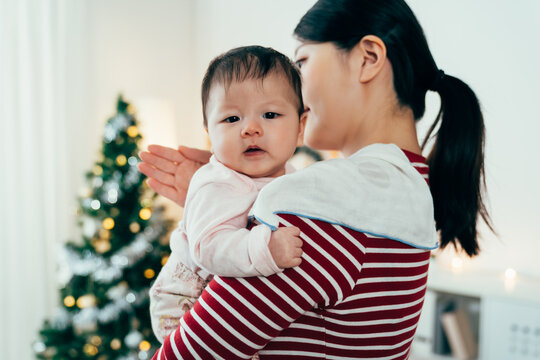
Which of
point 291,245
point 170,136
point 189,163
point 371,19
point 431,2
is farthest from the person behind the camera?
point 170,136

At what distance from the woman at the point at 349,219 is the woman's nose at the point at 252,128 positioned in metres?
0.15

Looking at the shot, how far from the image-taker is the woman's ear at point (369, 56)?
90 centimetres

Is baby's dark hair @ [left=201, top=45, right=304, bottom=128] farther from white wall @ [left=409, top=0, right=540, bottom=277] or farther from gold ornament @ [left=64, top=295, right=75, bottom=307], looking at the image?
gold ornament @ [left=64, top=295, right=75, bottom=307]

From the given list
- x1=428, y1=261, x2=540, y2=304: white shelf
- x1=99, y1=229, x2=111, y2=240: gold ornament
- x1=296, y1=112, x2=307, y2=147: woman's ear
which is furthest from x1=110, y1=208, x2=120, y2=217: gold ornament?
x1=296, y1=112, x2=307, y2=147: woman's ear

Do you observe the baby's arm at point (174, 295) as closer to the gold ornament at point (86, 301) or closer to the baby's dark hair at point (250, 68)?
the baby's dark hair at point (250, 68)

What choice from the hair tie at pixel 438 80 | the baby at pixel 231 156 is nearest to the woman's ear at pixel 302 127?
the baby at pixel 231 156

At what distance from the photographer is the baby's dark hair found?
3.02 ft

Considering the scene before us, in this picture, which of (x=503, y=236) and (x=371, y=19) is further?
(x=503, y=236)

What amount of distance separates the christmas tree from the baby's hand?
2309 millimetres

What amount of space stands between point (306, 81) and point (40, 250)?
273 centimetres

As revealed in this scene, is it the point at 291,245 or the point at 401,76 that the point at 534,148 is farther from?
the point at 291,245

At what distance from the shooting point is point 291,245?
2.20 ft

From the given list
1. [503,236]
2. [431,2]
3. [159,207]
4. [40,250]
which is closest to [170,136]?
[159,207]

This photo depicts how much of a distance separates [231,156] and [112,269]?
2.14 m
